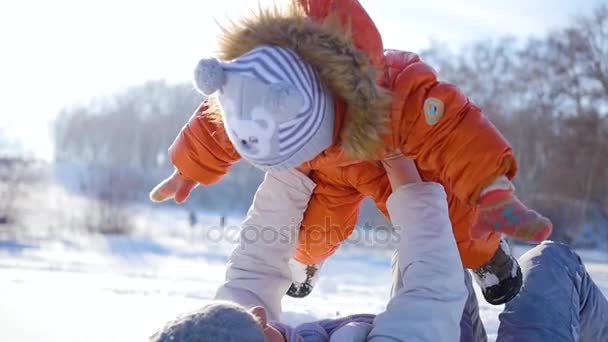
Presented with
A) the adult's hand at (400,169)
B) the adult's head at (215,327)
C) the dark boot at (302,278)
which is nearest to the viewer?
the adult's head at (215,327)

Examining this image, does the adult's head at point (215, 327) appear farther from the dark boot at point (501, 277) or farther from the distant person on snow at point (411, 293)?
the dark boot at point (501, 277)

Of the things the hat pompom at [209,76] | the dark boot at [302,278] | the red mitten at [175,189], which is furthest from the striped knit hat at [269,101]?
the dark boot at [302,278]

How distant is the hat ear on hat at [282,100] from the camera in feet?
2.71

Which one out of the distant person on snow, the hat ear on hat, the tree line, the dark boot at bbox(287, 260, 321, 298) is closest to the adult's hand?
the distant person on snow

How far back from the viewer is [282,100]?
2.71ft

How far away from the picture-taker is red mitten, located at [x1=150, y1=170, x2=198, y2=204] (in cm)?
126

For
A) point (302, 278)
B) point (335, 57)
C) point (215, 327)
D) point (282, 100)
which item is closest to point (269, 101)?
point (282, 100)

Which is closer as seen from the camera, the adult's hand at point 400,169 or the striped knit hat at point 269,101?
the striped knit hat at point 269,101

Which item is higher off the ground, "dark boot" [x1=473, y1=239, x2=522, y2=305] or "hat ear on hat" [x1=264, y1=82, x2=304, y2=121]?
"hat ear on hat" [x1=264, y1=82, x2=304, y2=121]

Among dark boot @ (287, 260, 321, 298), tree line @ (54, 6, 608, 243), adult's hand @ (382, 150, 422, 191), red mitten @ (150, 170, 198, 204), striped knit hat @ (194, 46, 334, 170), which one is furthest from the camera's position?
tree line @ (54, 6, 608, 243)

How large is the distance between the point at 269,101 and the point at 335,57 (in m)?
0.14

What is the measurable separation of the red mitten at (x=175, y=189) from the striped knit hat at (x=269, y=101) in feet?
1.28

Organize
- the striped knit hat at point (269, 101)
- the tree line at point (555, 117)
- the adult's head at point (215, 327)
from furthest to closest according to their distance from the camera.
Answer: the tree line at point (555, 117) < the striped knit hat at point (269, 101) < the adult's head at point (215, 327)

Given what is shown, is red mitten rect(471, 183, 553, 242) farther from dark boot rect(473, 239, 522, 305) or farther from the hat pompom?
the hat pompom
